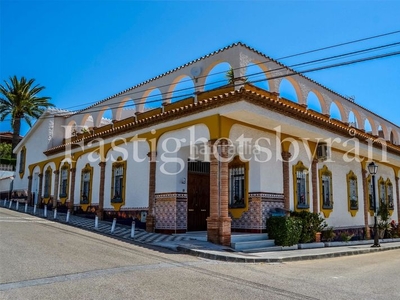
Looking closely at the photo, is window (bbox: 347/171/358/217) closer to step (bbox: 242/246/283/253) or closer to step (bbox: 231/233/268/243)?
step (bbox: 231/233/268/243)

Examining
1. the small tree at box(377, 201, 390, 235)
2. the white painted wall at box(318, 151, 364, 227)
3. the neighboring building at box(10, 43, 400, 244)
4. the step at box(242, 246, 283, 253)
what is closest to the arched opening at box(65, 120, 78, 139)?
the neighboring building at box(10, 43, 400, 244)

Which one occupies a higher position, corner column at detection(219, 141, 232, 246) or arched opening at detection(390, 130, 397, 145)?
arched opening at detection(390, 130, 397, 145)

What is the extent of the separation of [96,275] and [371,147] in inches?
617

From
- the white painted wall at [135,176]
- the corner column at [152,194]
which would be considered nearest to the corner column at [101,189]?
the white painted wall at [135,176]

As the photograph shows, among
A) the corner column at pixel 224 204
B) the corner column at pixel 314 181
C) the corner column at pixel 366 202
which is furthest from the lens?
the corner column at pixel 366 202

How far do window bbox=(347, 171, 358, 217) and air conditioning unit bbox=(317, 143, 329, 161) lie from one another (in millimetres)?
3321

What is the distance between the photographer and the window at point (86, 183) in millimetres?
19125

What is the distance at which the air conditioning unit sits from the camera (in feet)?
51.7

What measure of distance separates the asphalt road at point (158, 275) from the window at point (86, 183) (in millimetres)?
8320

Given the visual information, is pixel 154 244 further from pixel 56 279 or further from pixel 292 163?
pixel 292 163

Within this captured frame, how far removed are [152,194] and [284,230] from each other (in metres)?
5.34

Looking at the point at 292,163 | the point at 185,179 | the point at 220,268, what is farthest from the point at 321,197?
the point at 220,268

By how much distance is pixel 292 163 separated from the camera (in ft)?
48.1

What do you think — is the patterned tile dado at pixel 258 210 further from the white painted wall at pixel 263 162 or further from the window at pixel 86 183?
the window at pixel 86 183
